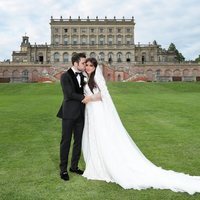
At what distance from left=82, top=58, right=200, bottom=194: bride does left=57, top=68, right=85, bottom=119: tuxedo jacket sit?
0.71 feet

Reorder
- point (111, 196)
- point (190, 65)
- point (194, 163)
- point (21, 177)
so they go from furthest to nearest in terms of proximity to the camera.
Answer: point (190, 65) → point (194, 163) → point (21, 177) → point (111, 196)

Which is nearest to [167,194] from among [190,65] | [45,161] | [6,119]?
[45,161]

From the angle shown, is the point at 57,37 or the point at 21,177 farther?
the point at 57,37

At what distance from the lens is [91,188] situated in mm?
6930

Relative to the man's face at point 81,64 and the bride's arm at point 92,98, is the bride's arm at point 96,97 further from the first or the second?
the man's face at point 81,64

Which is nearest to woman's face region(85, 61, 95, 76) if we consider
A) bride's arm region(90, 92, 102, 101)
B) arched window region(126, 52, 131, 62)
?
bride's arm region(90, 92, 102, 101)

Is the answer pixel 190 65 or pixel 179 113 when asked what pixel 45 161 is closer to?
pixel 179 113

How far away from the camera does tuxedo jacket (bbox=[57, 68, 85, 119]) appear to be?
7758 millimetres

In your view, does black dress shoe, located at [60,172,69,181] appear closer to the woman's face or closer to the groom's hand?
the groom's hand

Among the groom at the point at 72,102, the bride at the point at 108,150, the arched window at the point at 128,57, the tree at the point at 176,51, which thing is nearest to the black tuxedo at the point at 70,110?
the groom at the point at 72,102

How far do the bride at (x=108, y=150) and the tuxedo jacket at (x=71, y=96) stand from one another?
22 centimetres

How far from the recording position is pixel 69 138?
26.2 feet

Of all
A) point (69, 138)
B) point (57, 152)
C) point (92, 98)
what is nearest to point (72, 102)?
point (92, 98)

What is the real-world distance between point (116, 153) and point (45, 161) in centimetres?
213
